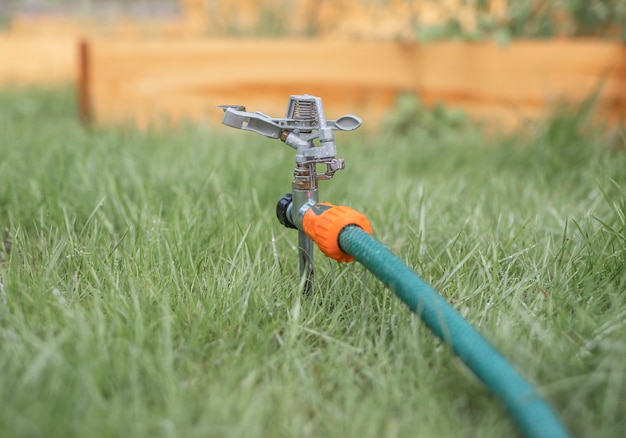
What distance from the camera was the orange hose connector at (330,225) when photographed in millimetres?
1069

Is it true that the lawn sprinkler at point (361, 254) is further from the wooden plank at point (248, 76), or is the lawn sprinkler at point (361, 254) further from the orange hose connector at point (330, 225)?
the wooden plank at point (248, 76)

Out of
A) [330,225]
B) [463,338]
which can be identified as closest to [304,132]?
[330,225]

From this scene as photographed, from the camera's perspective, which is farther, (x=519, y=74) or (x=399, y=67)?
(x=399, y=67)

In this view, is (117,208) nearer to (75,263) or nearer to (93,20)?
(75,263)

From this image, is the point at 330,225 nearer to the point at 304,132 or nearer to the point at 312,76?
the point at 304,132

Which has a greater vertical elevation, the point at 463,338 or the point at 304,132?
the point at 304,132

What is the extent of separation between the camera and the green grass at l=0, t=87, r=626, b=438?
915mm

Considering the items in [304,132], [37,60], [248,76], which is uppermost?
[304,132]

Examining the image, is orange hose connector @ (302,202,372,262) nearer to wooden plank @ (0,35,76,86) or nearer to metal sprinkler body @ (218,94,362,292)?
metal sprinkler body @ (218,94,362,292)

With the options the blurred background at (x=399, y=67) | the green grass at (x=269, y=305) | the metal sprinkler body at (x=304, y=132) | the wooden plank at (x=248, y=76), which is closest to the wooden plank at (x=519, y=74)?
the blurred background at (x=399, y=67)

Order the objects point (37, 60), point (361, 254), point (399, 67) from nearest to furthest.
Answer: point (361, 254), point (399, 67), point (37, 60)

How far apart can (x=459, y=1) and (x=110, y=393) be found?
2505 millimetres

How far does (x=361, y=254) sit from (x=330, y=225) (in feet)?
0.24

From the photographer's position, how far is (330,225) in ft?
3.51
